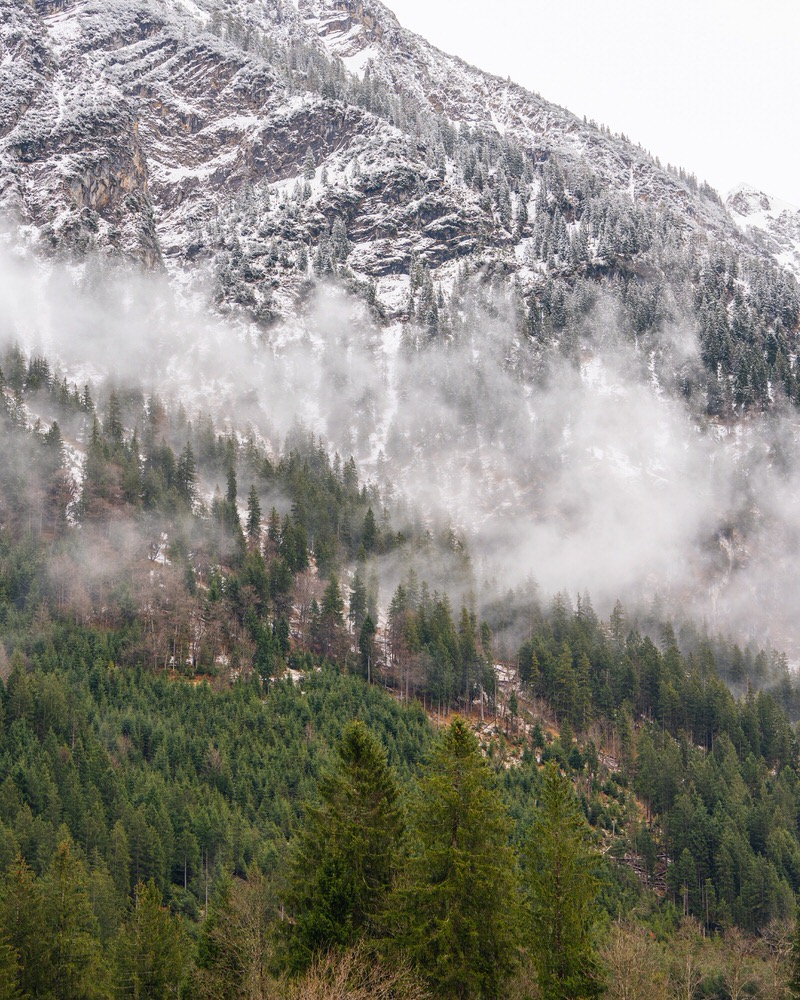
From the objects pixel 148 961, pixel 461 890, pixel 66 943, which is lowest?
pixel 148 961

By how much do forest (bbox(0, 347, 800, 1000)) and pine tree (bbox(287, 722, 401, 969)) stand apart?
0.36ft

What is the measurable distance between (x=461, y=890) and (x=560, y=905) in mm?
4609

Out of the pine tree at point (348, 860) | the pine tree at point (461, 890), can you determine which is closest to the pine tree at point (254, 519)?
the pine tree at point (348, 860)

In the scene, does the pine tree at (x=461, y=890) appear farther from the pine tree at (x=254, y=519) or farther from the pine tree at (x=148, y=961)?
the pine tree at (x=254, y=519)

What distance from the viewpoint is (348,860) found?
89.2 ft

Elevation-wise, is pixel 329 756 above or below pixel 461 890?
below

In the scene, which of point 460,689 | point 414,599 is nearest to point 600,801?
point 460,689

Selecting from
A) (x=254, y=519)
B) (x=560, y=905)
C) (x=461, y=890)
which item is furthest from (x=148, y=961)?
(x=254, y=519)

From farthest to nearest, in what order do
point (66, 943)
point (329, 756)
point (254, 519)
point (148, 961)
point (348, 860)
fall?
point (254, 519) < point (329, 756) < point (148, 961) < point (66, 943) < point (348, 860)

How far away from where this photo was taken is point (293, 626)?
110438mm

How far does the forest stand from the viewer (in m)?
26.8

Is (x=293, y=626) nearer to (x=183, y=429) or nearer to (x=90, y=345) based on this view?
(x=183, y=429)

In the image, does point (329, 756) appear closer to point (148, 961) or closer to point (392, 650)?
point (392, 650)

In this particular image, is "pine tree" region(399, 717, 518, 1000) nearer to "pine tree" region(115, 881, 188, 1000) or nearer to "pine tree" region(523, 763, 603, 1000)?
"pine tree" region(523, 763, 603, 1000)
